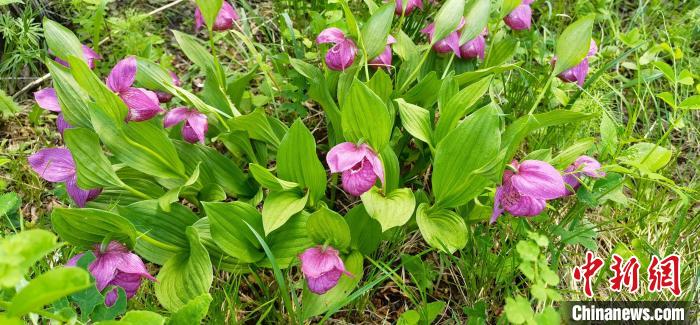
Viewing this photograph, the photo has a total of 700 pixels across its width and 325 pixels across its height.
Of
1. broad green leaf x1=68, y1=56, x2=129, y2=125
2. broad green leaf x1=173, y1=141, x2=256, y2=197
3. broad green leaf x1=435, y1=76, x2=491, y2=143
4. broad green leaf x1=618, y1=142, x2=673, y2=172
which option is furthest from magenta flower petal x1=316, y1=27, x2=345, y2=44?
broad green leaf x1=618, y1=142, x2=673, y2=172

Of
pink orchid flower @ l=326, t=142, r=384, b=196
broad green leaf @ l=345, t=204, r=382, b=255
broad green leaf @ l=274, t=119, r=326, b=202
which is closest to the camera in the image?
pink orchid flower @ l=326, t=142, r=384, b=196

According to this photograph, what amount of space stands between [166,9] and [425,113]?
166 cm

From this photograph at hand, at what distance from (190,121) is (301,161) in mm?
364

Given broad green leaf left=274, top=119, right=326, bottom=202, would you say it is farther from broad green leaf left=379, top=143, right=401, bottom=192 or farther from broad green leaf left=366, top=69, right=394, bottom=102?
broad green leaf left=366, top=69, right=394, bottom=102

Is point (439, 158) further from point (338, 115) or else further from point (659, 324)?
point (659, 324)

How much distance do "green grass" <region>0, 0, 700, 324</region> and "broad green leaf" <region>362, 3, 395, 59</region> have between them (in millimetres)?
400

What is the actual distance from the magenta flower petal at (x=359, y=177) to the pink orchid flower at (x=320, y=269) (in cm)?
18

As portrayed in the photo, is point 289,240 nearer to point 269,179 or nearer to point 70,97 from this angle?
point 269,179

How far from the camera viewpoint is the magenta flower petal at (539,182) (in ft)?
4.75

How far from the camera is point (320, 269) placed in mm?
1496

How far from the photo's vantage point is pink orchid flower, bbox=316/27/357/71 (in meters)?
1.80

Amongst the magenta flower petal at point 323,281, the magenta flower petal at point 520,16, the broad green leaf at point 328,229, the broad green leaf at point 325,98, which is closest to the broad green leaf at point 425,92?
the broad green leaf at point 325,98

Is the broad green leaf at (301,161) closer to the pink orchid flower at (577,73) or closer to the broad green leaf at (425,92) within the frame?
the broad green leaf at (425,92)

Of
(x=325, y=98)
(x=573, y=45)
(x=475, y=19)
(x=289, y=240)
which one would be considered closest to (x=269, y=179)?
(x=289, y=240)
